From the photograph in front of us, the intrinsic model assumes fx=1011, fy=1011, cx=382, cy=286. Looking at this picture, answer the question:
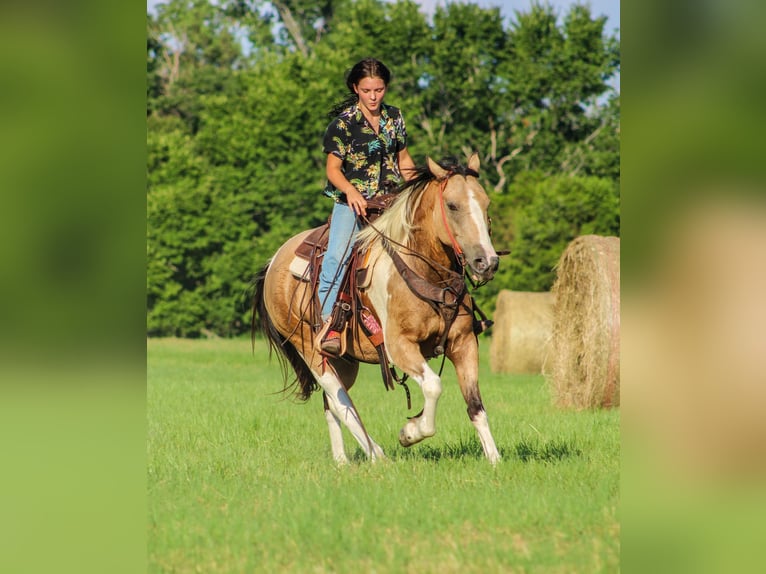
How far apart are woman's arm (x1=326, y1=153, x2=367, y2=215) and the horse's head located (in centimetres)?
76

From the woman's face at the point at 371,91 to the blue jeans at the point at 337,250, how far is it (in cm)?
84

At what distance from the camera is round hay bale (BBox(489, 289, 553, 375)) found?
1703 centimetres

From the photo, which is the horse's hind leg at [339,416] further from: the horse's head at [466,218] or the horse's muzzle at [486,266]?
the horse's muzzle at [486,266]

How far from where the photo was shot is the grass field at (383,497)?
15.9 feet

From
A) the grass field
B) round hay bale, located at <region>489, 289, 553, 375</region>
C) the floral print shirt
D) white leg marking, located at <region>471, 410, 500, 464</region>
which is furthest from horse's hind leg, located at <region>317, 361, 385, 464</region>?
round hay bale, located at <region>489, 289, 553, 375</region>

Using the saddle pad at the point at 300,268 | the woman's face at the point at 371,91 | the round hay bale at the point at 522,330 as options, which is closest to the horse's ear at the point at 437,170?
the woman's face at the point at 371,91

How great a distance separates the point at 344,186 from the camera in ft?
26.3

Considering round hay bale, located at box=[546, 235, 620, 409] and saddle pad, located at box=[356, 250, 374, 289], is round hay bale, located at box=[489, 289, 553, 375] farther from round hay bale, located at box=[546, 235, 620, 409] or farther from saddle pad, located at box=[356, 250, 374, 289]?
saddle pad, located at box=[356, 250, 374, 289]

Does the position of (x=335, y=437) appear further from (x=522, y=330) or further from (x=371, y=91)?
(x=522, y=330)

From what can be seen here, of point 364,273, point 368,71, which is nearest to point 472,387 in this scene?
point 364,273
